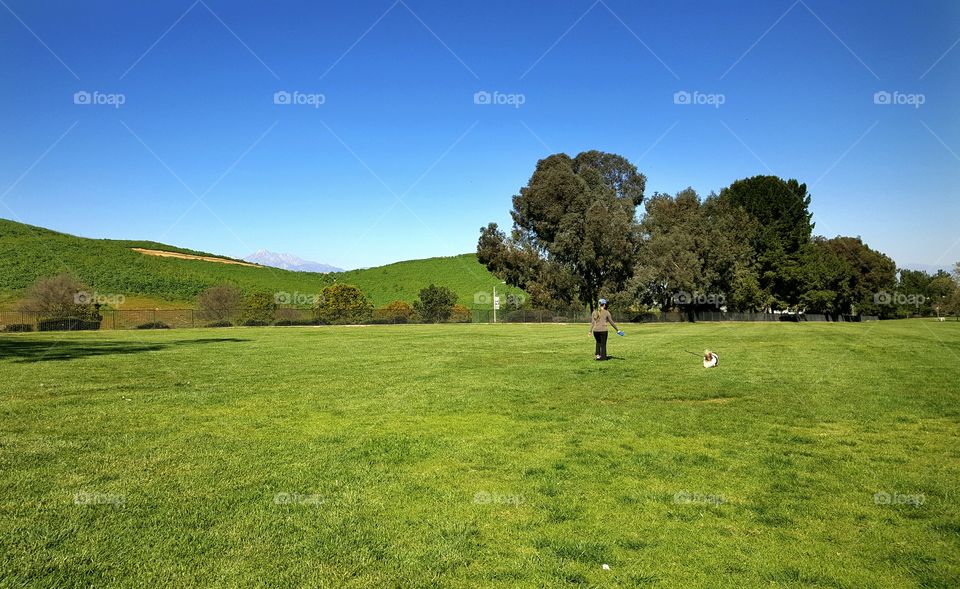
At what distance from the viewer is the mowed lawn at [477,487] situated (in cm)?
420

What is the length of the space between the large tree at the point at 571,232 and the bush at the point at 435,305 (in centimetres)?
666

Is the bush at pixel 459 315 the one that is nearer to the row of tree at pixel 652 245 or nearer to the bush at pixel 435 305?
the bush at pixel 435 305

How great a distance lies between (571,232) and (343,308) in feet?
89.4

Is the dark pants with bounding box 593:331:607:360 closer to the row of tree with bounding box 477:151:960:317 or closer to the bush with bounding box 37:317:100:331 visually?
the row of tree with bounding box 477:151:960:317

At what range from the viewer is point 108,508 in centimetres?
520

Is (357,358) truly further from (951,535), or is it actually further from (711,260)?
(711,260)

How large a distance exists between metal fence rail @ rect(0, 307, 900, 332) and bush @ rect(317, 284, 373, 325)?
595mm

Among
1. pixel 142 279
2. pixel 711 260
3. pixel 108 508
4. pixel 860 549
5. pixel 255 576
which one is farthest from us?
pixel 142 279

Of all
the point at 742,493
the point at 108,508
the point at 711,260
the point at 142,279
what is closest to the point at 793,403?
the point at 742,493

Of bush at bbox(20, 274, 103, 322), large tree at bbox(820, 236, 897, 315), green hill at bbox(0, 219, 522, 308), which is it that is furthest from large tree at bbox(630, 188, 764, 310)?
bush at bbox(20, 274, 103, 322)

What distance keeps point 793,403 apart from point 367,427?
8.30 metres

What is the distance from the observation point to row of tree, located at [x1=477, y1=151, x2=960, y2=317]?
62.6 metres

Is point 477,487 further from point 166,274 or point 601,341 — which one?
point 166,274

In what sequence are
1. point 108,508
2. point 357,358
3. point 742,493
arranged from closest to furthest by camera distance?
point 108,508, point 742,493, point 357,358
